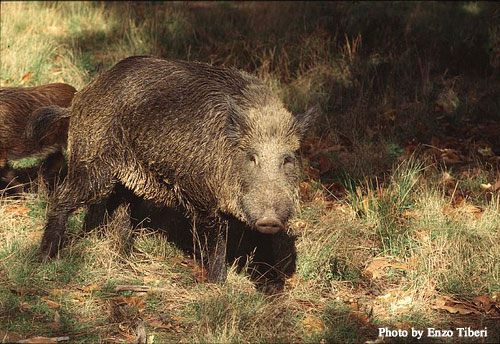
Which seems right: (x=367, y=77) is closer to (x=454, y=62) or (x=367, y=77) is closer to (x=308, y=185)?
(x=454, y=62)

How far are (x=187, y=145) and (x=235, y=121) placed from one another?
0.51 m


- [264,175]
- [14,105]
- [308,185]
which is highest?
[264,175]

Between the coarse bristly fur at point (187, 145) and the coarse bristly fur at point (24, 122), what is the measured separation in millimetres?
879

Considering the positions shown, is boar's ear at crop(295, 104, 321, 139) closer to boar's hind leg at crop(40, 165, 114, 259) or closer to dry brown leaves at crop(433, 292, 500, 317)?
dry brown leaves at crop(433, 292, 500, 317)

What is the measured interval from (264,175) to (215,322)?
3.38 ft

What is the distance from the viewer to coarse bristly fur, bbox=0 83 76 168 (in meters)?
6.73

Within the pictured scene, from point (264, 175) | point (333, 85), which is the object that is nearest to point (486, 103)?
point (333, 85)

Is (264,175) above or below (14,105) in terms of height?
above

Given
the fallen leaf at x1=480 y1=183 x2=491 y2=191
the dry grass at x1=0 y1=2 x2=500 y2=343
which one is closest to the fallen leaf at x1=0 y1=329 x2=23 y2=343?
the dry grass at x1=0 y1=2 x2=500 y2=343

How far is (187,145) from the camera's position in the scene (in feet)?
17.0

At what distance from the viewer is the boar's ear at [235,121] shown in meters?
4.86

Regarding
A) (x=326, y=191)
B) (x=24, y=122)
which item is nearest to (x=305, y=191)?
(x=326, y=191)

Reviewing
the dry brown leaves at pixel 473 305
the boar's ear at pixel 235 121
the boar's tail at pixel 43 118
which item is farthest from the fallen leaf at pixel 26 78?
the dry brown leaves at pixel 473 305

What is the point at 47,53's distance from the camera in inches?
330
